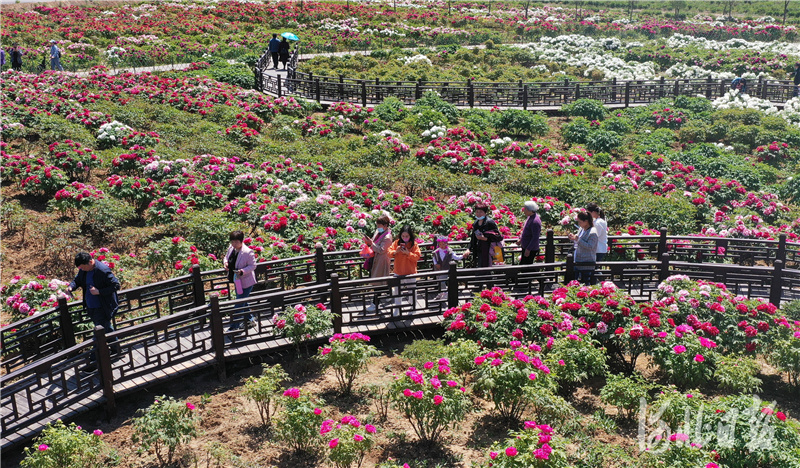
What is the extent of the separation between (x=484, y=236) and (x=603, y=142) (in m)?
12.2

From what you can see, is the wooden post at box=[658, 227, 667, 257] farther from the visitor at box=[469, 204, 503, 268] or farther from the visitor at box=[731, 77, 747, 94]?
the visitor at box=[731, 77, 747, 94]

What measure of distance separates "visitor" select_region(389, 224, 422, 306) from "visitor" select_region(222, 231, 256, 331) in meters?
2.05

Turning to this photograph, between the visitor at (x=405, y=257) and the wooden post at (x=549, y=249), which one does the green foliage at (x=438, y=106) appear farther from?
the visitor at (x=405, y=257)

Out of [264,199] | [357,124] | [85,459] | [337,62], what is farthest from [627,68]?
[85,459]

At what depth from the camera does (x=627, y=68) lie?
35.9 metres

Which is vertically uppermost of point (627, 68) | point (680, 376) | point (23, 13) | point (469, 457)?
point (23, 13)

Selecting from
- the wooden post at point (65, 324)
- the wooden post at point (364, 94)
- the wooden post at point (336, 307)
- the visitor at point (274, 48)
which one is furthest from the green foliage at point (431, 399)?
the visitor at point (274, 48)

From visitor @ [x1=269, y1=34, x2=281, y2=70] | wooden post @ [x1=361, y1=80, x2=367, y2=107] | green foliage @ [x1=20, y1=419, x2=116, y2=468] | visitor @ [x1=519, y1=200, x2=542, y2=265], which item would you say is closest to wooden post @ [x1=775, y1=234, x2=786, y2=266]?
visitor @ [x1=519, y1=200, x2=542, y2=265]

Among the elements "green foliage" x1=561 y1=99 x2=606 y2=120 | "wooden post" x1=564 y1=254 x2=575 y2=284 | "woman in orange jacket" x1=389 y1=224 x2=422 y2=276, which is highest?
"green foliage" x1=561 y1=99 x2=606 y2=120

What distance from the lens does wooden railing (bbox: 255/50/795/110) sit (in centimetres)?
2570

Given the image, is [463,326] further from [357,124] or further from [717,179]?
[357,124]

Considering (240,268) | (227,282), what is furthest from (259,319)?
(227,282)

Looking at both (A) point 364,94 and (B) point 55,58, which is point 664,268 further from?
(B) point 55,58

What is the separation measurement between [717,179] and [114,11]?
4071 centimetres
